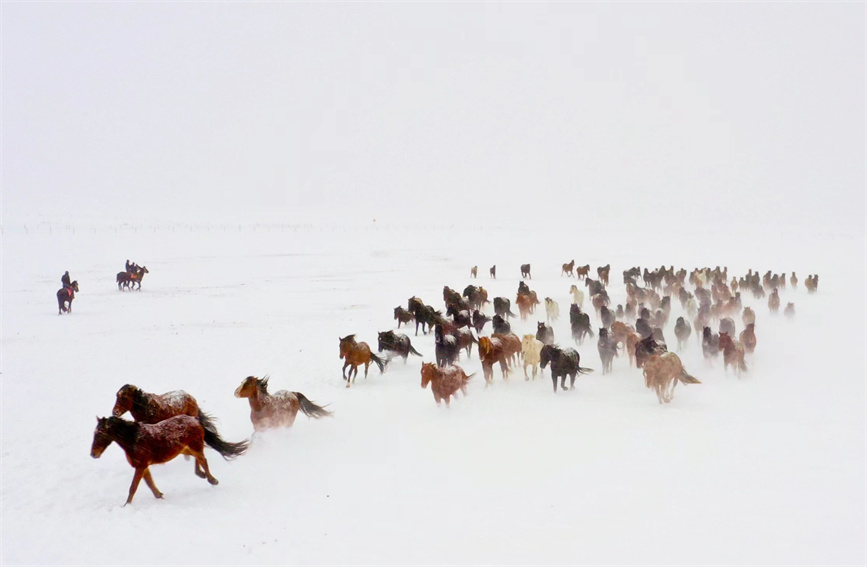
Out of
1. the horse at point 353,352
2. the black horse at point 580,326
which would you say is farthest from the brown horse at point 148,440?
the black horse at point 580,326

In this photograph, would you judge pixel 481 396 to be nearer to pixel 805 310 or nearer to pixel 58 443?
pixel 58 443

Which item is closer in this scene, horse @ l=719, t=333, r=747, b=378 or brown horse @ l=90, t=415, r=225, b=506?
brown horse @ l=90, t=415, r=225, b=506

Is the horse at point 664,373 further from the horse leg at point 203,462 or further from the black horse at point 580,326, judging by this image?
the horse leg at point 203,462

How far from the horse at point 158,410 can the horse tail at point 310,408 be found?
4.60 feet

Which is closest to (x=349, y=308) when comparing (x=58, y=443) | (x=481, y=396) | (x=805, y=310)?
(x=481, y=396)

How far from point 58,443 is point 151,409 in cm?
217

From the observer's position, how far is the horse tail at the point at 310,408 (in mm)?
8867

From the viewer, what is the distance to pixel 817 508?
6535 millimetres

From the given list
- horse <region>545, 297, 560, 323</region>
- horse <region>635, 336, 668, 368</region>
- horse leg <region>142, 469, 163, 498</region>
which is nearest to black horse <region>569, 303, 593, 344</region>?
horse <region>545, 297, 560, 323</region>

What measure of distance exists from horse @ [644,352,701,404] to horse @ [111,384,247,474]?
784 cm

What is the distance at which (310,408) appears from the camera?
351 inches

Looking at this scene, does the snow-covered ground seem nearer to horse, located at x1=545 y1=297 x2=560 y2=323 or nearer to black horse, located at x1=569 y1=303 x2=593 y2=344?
horse, located at x1=545 y1=297 x2=560 y2=323

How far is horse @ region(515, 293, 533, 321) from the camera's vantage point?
19.1 m

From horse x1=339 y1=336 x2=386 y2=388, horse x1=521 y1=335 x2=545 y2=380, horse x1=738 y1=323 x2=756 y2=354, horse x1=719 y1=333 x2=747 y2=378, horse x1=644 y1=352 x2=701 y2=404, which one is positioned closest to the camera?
horse x1=644 y1=352 x2=701 y2=404
